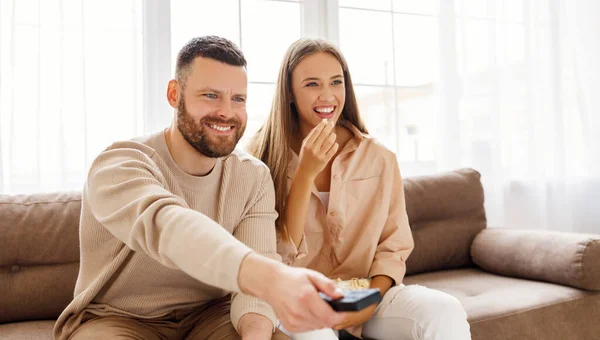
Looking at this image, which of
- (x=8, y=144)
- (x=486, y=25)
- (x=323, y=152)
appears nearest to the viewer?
(x=323, y=152)

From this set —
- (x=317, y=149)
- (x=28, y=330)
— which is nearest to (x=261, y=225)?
(x=317, y=149)

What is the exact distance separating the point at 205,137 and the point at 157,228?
42cm

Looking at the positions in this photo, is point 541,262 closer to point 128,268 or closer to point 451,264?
point 451,264

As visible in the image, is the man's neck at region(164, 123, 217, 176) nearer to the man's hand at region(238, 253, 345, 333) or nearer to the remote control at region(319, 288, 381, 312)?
the man's hand at region(238, 253, 345, 333)

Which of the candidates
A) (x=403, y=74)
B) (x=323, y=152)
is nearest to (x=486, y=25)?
(x=403, y=74)

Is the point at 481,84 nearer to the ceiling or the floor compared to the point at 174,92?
nearer to the ceiling

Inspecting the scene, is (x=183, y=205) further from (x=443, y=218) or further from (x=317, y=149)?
(x=443, y=218)

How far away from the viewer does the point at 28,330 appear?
1.69 metres

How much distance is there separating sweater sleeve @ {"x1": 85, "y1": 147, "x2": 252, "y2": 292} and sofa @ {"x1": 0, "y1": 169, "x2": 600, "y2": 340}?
2.26 feet

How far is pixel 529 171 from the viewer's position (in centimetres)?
292

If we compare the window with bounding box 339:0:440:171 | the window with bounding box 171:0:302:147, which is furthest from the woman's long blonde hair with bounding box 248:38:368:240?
the window with bounding box 339:0:440:171

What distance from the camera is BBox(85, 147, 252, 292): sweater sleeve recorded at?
0.93 meters

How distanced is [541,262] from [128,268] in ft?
5.21

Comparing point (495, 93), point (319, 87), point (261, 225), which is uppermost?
point (495, 93)
